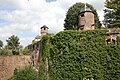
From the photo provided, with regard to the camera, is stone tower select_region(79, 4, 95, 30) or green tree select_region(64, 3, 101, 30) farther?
green tree select_region(64, 3, 101, 30)

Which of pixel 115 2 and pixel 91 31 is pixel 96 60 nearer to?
pixel 91 31

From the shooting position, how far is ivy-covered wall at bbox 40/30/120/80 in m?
22.7

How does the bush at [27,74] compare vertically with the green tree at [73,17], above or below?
below

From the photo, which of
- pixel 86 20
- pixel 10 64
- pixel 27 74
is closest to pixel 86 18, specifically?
pixel 86 20

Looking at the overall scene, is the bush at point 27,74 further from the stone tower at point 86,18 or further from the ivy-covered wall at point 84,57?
the stone tower at point 86,18

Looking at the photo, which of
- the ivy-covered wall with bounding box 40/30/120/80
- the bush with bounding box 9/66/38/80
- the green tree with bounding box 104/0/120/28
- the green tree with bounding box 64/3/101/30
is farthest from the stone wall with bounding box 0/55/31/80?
the green tree with bounding box 64/3/101/30

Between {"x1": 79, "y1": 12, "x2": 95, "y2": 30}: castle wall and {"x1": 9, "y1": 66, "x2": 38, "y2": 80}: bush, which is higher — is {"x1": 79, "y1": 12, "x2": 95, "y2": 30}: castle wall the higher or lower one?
the higher one

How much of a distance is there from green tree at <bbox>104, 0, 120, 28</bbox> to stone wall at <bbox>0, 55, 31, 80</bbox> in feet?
53.5

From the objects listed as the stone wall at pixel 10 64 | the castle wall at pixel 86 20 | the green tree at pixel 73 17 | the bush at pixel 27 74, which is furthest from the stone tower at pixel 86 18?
the green tree at pixel 73 17

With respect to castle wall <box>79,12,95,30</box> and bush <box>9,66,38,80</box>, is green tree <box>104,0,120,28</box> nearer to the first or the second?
castle wall <box>79,12,95,30</box>

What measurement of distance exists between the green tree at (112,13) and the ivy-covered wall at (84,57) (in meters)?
18.9

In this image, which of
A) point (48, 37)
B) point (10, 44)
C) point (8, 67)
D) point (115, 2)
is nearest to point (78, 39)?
point (48, 37)

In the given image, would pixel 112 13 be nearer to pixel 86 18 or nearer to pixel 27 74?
pixel 86 18

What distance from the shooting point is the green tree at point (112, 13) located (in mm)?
42369
